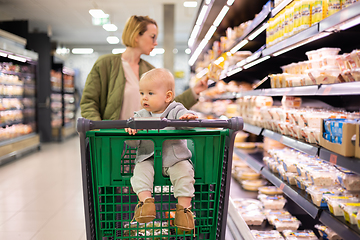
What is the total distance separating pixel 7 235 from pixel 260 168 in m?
2.28

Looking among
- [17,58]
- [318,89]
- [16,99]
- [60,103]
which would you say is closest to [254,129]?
[318,89]

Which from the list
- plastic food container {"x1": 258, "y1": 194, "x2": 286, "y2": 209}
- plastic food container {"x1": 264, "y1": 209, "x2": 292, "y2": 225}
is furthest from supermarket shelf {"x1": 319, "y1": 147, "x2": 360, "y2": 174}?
plastic food container {"x1": 258, "y1": 194, "x2": 286, "y2": 209}

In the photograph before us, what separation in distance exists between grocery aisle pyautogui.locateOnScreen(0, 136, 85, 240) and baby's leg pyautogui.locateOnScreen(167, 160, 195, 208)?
174cm

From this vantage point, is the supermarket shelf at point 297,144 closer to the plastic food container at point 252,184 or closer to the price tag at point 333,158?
the price tag at point 333,158

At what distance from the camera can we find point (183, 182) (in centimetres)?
124

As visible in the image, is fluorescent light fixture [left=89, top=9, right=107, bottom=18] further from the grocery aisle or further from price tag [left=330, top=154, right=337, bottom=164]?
price tag [left=330, top=154, right=337, bottom=164]

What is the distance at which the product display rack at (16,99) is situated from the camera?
6.01 meters

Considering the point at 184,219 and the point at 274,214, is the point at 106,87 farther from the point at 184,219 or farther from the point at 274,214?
the point at 274,214

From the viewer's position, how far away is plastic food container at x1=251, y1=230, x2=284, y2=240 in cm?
220

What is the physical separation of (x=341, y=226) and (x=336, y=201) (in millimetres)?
175

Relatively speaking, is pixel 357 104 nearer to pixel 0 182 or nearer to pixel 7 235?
pixel 7 235

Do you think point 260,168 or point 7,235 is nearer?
point 7,235

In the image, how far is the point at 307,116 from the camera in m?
2.08

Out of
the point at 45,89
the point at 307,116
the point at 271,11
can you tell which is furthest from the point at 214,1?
the point at 45,89
